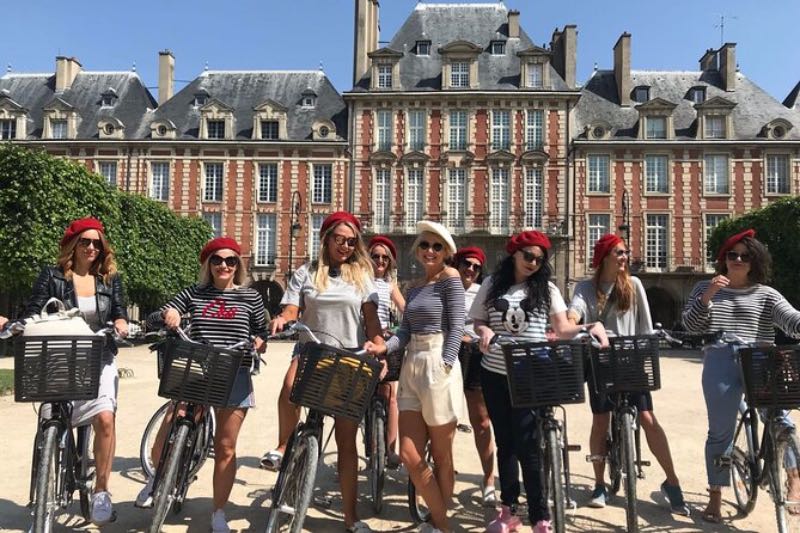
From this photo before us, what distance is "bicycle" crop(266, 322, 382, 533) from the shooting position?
108 inches

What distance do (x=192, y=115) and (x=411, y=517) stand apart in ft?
83.1

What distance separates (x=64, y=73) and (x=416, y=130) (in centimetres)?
1601

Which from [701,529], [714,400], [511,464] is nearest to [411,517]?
[511,464]

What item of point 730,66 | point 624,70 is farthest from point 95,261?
point 730,66

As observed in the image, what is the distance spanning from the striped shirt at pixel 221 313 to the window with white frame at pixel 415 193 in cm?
2138

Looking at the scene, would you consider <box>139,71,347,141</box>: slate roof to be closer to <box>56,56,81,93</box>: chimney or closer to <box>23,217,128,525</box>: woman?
<box>56,56,81,93</box>: chimney

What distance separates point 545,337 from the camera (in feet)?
10.9

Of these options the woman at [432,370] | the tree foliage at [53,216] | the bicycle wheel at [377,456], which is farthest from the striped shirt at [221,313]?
the tree foliage at [53,216]

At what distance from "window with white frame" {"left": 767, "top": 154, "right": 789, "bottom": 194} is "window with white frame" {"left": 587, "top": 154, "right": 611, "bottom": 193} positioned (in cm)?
619

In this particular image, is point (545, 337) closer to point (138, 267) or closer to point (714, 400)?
point (714, 400)

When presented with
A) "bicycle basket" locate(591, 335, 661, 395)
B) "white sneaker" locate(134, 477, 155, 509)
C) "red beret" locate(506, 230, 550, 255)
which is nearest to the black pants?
"bicycle basket" locate(591, 335, 661, 395)

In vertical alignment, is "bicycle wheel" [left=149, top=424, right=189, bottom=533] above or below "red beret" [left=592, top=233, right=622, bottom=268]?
below

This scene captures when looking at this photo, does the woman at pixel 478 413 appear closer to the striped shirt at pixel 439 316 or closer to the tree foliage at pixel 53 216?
the striped shirt at pixel 439 316

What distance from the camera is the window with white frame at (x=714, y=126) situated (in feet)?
80.4
